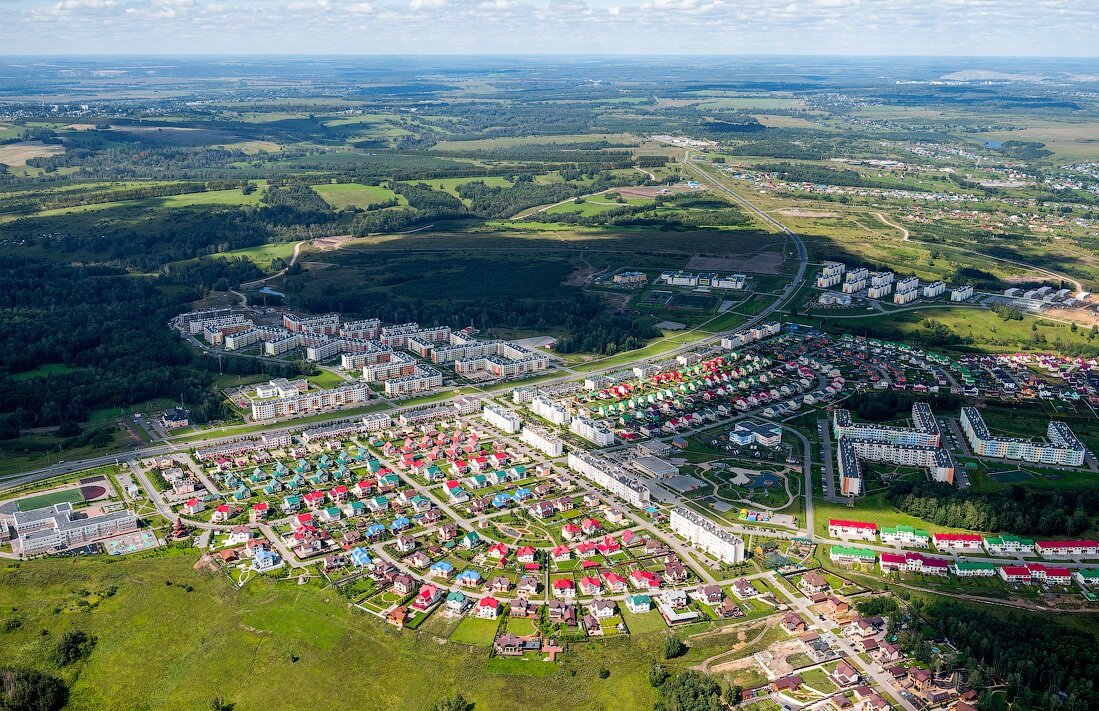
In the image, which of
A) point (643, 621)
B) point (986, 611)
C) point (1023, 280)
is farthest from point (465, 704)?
point (1023, 280)

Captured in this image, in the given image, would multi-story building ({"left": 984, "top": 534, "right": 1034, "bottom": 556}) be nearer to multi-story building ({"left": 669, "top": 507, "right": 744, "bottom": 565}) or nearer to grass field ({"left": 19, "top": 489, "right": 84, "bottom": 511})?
multi-story building ({"left": 669, "top": 507, "right": 744, "bottom": 565})

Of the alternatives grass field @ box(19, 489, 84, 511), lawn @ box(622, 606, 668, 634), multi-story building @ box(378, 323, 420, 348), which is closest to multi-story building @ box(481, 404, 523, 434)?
multi-story building @ box(378, 323, 420, 348)

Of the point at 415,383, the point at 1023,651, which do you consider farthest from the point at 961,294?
the point at 1023,651

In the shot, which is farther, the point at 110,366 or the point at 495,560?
the point at 110,366

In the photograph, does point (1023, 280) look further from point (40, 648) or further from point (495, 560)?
point (40, 648)

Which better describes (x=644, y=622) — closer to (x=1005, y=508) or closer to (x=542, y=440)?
(x=542, y=440)

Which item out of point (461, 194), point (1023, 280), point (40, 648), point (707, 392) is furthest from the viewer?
point (461, 194)
